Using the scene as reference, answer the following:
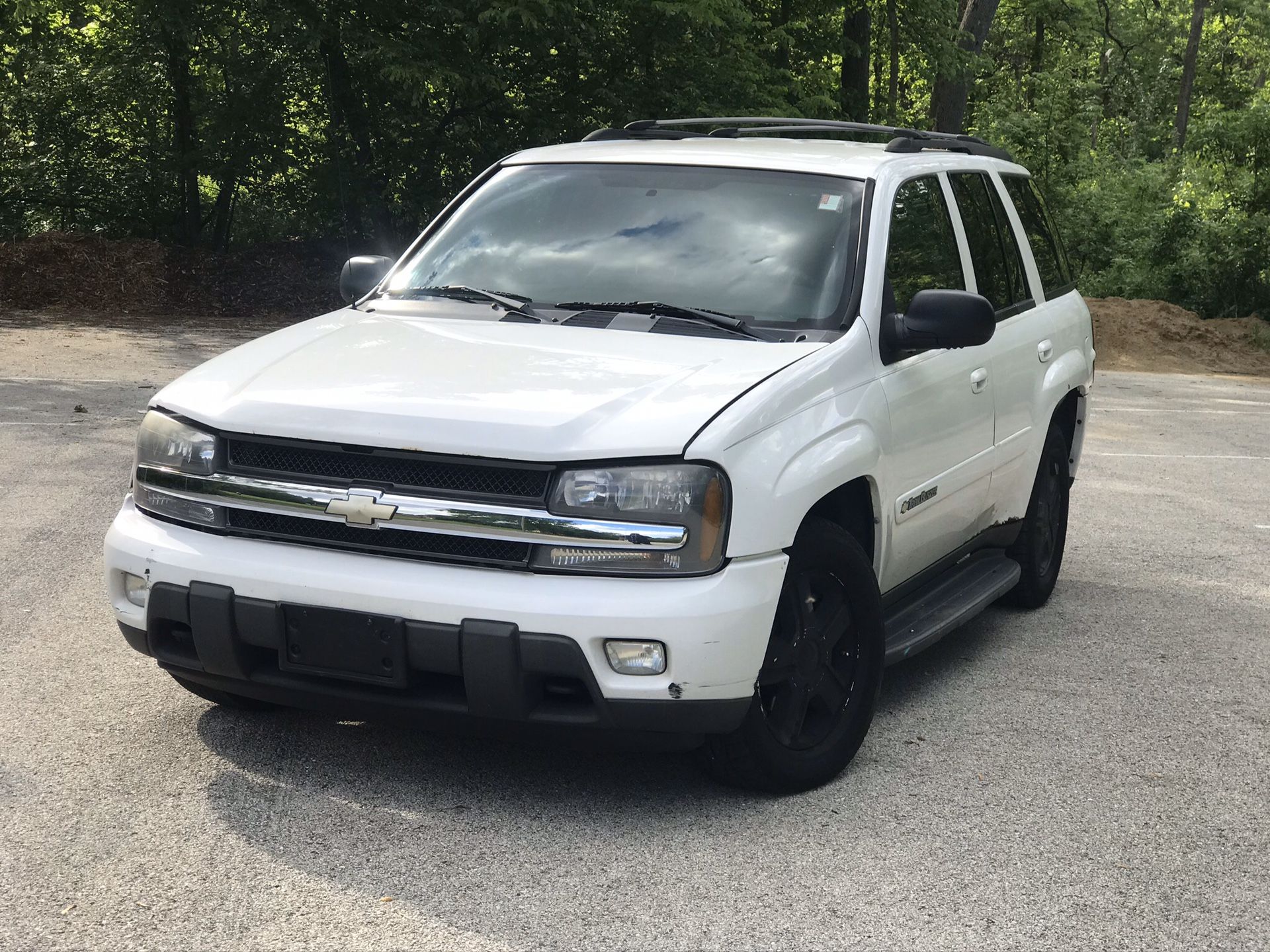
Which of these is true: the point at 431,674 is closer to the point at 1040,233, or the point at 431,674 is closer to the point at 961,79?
the point at 1040,233

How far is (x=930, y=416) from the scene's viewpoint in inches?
201

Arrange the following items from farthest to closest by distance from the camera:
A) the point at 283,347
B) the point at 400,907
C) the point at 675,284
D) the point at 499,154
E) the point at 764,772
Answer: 1. the point at 499,154
2. the point at 675,284
3. the point at 283,347
4. the point at 764,772
5. the point at 400,907

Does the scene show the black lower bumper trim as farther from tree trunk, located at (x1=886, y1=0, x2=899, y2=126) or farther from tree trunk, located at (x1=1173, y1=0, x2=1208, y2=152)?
tree trunk, located at (x1=1173, y1=0, x2=1208, y2=152)

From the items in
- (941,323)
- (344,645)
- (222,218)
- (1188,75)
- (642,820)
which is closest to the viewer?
(344,645)

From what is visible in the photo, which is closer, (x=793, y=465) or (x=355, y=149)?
(x=793, y=465)

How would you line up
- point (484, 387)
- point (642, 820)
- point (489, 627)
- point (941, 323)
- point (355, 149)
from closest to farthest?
point (489, 627) → point (484, 387) → point (642, 820) → point (941, 323) → point (355, 149)

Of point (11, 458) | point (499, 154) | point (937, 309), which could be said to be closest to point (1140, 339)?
point (499, 154)

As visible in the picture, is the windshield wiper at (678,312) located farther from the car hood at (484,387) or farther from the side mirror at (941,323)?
the side mirror at (941,323)

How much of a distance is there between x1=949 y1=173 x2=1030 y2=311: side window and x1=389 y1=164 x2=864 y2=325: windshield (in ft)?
3.24

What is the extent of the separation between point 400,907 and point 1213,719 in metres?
3.10

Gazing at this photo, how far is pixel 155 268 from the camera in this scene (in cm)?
2238

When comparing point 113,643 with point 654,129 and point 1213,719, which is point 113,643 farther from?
point 1213,719

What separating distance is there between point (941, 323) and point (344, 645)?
2.08 m

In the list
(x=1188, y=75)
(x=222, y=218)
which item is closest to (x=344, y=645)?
(x=222, y=218)
